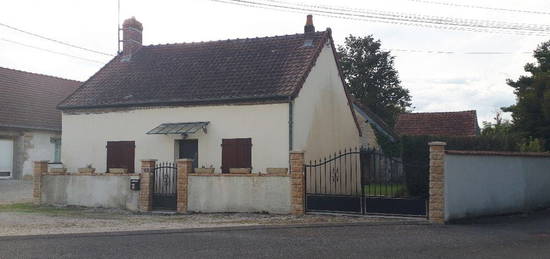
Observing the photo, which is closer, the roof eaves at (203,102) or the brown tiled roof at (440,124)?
the roof eaves at (203,102)

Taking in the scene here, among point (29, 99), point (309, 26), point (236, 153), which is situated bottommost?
point (236, 153)

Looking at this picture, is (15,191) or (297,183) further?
(15,191)

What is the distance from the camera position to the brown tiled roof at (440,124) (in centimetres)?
3247

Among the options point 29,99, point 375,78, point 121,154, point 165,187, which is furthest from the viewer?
point 375,78

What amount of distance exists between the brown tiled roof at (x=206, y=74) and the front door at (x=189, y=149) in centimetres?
134

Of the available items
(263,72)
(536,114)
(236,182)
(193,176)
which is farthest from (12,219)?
(536,114)

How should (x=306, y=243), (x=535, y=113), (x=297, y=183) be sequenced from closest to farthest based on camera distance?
(x=306, y=243)
(x=297, y=183)
(x=535, y=113)

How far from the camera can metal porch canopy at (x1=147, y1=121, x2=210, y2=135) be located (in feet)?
58.2

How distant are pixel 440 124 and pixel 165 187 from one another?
2181 centimetres

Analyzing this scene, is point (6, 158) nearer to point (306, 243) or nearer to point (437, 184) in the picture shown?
point (306, 243)

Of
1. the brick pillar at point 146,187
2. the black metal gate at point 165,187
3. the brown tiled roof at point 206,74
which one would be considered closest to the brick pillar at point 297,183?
the brown tiled roof at point 206,74

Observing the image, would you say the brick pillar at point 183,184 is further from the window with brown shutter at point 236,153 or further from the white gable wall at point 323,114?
the white gable wall at point 323,114

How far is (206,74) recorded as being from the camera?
64.7ft

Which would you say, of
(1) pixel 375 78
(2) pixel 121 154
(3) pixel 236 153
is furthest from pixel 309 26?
(1) pixel 375 78
